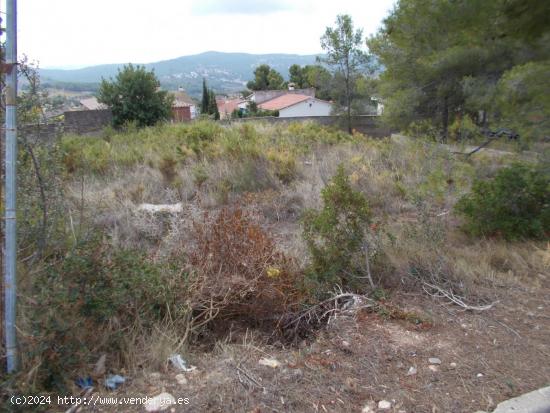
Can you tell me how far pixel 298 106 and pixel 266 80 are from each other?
66.0 ft

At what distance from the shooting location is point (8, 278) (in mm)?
2242

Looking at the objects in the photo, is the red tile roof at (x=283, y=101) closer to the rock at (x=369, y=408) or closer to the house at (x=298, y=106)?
the house at (x=298, y=106)

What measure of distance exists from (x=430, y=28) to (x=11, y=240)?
20.9ft

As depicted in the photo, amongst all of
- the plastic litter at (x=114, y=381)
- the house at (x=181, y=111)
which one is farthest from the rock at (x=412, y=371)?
the house at (x=181, y=111)

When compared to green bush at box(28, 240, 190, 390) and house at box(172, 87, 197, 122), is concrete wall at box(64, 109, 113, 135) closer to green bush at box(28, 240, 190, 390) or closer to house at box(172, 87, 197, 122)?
house at box(172, 87, 197, 122)

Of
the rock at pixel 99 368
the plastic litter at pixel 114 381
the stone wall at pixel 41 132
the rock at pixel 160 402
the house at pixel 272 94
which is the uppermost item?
the house at pixel 272 94

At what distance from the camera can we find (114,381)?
260 centimetres

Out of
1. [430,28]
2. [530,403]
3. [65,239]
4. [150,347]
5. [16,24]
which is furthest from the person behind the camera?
[430,28]

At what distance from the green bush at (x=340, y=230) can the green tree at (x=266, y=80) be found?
65.1m

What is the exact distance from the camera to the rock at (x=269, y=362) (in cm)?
281

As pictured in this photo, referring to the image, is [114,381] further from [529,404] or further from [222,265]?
[529,404]

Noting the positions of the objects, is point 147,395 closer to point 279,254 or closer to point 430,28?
point 279,254

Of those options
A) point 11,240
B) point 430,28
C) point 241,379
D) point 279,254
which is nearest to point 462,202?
point 279,254

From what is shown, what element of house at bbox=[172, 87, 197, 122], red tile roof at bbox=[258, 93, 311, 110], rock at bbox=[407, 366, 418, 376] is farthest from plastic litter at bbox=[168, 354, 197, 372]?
red tile roof at bbox=[258, 93, 311, 110]
